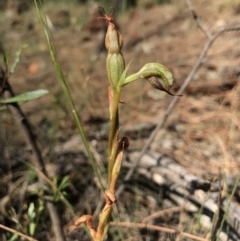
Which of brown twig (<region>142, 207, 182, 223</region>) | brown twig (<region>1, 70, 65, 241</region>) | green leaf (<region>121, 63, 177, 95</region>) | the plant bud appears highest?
the plant bud

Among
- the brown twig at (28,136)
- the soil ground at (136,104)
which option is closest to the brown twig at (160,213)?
the soil ground at (136,104)

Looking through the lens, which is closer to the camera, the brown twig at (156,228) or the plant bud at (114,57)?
the plant bud at (114,57)

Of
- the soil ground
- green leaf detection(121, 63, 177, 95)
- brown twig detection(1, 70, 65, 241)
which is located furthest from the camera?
the soil ground

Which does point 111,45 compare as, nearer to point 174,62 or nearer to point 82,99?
point 82,99

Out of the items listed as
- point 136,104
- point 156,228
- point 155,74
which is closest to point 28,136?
point 156,228

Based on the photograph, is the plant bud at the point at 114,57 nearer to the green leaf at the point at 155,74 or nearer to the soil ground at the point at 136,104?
the green leaf at the point at 155,74

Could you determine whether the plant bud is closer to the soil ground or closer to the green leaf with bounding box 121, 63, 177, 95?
the green leaf with bounding box 121, 63, 177, 95

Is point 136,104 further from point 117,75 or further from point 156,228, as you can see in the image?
point 117,75

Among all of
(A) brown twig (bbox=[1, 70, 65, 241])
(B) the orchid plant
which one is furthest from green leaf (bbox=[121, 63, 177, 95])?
(A) brown twig (bbox=[1, 70, 65, 241])

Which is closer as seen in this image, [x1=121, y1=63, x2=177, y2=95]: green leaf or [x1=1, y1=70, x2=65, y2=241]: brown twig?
[x1=121, y1=63, x2=177, y2=95]: green leaf

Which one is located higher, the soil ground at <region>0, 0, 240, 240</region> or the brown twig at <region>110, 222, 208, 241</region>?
the soil ground at <region>0, 0, 240, 240</region>
